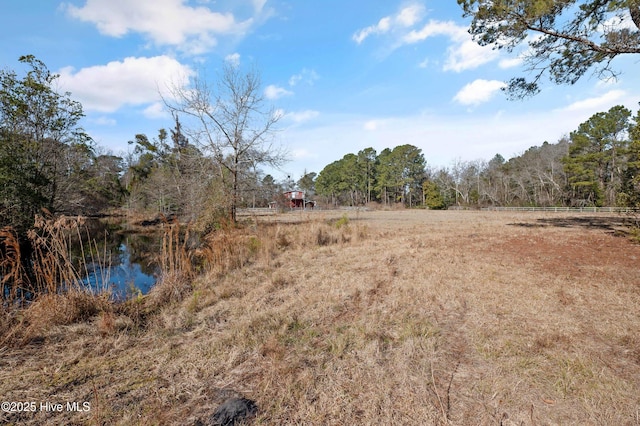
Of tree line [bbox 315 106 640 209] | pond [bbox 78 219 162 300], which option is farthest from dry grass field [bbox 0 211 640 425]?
tree line [bbox 315 106 640 209]

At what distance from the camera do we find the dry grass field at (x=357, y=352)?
2.06 meters

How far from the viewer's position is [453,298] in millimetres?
4312

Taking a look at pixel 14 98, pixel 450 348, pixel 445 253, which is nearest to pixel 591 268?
pixel 445 253

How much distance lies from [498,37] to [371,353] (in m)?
10.0

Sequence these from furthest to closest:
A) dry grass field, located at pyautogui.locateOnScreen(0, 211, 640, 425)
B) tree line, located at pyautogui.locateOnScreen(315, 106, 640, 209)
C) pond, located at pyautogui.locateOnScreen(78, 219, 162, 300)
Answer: tree line, located at pyautogui.locateOnScreen(315, 106, 640, 209) < pond, located at pyautogui.locateOnScreen(78, 219, 162, 300) < dry grass field, located at pyautogui.locateOnScreen(0, 211, 640, 425)

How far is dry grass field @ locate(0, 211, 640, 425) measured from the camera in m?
2.06

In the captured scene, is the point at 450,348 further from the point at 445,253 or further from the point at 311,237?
the point at 311,237

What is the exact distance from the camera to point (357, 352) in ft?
9.44

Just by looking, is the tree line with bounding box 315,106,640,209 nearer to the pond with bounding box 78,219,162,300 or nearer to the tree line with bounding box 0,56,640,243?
the tree line with bounding box 0,56,640,243

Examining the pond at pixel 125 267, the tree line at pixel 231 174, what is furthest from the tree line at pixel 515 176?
the pond at pixel 125 267

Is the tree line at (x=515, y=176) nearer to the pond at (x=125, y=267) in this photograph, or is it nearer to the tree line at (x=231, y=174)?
the tree line at (x=231, y=174)

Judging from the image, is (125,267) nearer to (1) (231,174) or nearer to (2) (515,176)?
(1) (231,174)

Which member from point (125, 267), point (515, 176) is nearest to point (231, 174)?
point (125, 267)

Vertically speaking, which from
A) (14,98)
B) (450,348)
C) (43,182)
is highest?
(14,98)
